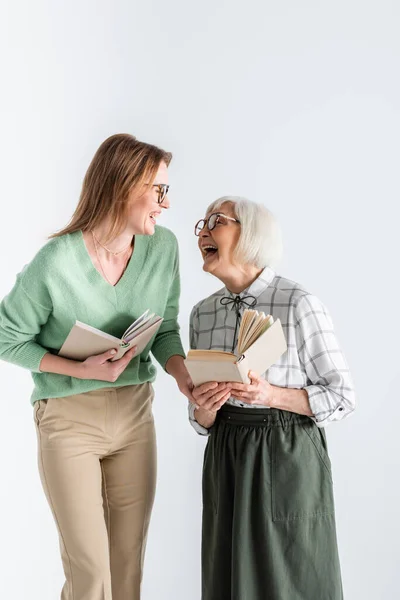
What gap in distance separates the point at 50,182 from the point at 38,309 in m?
1.05

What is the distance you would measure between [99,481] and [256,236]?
0.83 metres

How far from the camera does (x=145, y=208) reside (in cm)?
213

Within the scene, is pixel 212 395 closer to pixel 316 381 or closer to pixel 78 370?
pixel 316 381

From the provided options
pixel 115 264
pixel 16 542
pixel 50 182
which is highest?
pixel 50 182

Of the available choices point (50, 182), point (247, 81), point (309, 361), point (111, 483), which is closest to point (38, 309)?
point (111, 483)

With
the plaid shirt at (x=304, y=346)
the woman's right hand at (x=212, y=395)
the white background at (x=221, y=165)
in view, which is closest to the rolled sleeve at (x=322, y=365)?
the plaid shirt at (x=304, y=346)

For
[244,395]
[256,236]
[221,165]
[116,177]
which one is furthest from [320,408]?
[221,165]

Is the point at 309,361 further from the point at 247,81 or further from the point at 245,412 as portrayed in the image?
the point at 247,81

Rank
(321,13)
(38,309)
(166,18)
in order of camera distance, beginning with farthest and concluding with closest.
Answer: (166,18) < (321,13) < (38,309)

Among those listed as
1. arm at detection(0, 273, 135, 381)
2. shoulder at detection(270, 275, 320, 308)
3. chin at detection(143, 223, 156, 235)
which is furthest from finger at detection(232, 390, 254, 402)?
chin at detection(143, 223, 156, 235)

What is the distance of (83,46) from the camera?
10.0ft

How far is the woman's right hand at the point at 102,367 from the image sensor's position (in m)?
2.12

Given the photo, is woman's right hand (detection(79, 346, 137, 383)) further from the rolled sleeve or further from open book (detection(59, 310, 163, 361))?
the rolled sleeve

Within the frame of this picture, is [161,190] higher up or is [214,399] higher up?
[161,190]
